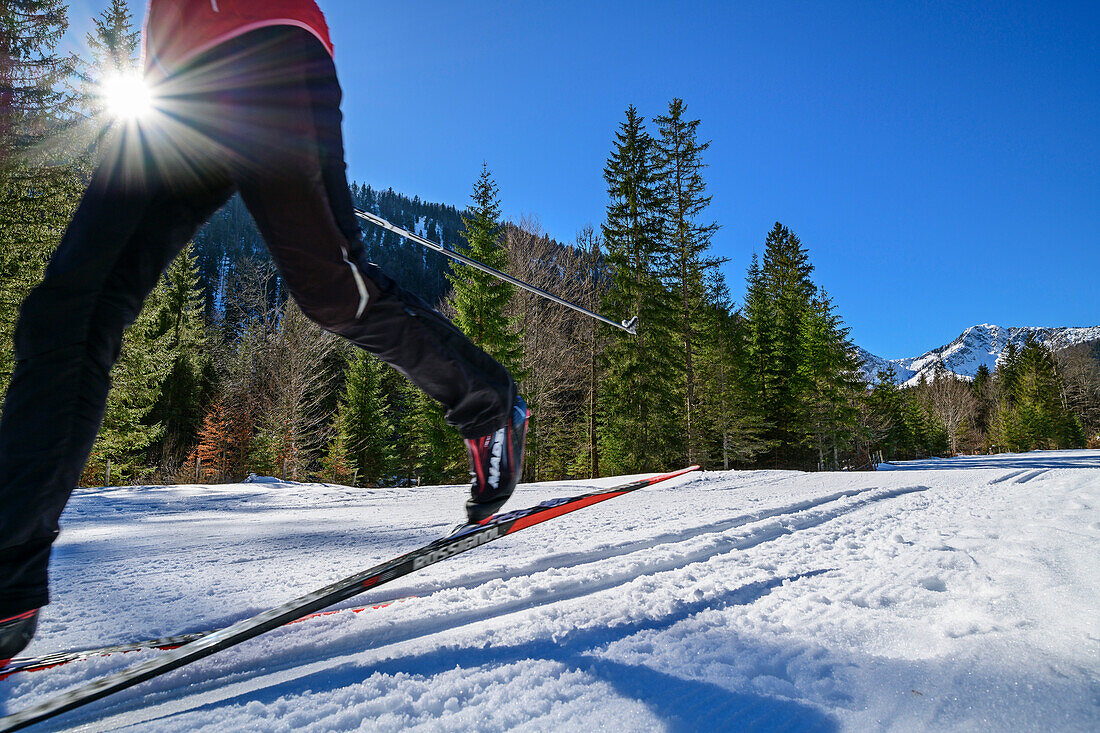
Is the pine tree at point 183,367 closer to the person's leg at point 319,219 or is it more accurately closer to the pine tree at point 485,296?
the pine tree at point 485,296

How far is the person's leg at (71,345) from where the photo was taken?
824mm

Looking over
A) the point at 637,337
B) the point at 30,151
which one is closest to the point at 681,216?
the point at 637,337

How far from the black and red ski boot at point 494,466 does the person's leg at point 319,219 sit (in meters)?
0.25

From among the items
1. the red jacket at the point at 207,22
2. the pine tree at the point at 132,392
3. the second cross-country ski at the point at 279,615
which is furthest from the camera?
the pine tree at the point at 132,392

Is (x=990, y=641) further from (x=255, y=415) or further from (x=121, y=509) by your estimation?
(x=255, y=415)

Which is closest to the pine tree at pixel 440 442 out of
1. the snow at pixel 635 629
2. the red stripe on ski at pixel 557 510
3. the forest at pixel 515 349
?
the forest at pixel 515 349

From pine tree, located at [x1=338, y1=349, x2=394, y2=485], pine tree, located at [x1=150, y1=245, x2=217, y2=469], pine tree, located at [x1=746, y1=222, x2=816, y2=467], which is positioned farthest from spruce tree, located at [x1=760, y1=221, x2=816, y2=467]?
pine tree, located at [x1=150, y1=245, x2=217, y2=469]

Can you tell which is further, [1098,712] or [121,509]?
[121,509]

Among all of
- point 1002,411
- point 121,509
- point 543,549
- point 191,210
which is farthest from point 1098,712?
point 1002,411

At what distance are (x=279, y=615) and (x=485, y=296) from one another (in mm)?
15083

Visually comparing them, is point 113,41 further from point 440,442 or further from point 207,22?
point 207,22

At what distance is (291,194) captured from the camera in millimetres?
967

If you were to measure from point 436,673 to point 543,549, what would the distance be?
0.94 m

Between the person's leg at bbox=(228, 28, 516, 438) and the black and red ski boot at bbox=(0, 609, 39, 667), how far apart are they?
702mm
